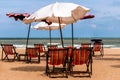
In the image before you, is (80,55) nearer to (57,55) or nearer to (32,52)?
(57,55)

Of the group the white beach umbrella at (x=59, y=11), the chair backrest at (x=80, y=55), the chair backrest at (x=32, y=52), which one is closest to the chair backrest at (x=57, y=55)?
the chair backrest at (x=80, y=55)

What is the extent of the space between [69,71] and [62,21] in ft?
9.53

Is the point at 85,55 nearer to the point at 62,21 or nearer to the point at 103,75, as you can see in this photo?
the point at 103,75

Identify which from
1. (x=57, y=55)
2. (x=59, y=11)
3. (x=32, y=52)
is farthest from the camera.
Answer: (x=32, y=52)

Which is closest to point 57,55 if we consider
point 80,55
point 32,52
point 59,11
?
point 80,55

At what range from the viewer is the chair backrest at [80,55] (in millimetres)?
11461

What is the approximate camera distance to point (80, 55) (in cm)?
1149

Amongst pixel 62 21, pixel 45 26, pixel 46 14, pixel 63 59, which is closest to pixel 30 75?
pixel 63 59

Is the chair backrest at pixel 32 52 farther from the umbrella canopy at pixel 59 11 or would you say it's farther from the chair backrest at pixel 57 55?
the chair backrest at pixel 57 55

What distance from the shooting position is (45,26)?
20344 mm

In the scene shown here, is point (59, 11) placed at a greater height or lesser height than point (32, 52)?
greater

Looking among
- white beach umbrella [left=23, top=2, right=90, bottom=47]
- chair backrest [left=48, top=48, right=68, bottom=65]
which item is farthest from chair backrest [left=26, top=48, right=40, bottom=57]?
chair backrest [left=48, top=48, right=68, bottom=65]

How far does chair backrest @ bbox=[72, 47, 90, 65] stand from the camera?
37.6ft

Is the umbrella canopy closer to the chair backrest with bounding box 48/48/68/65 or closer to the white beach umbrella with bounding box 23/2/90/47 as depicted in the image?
the white beach umbrella with bounding box 23/2/90/47
